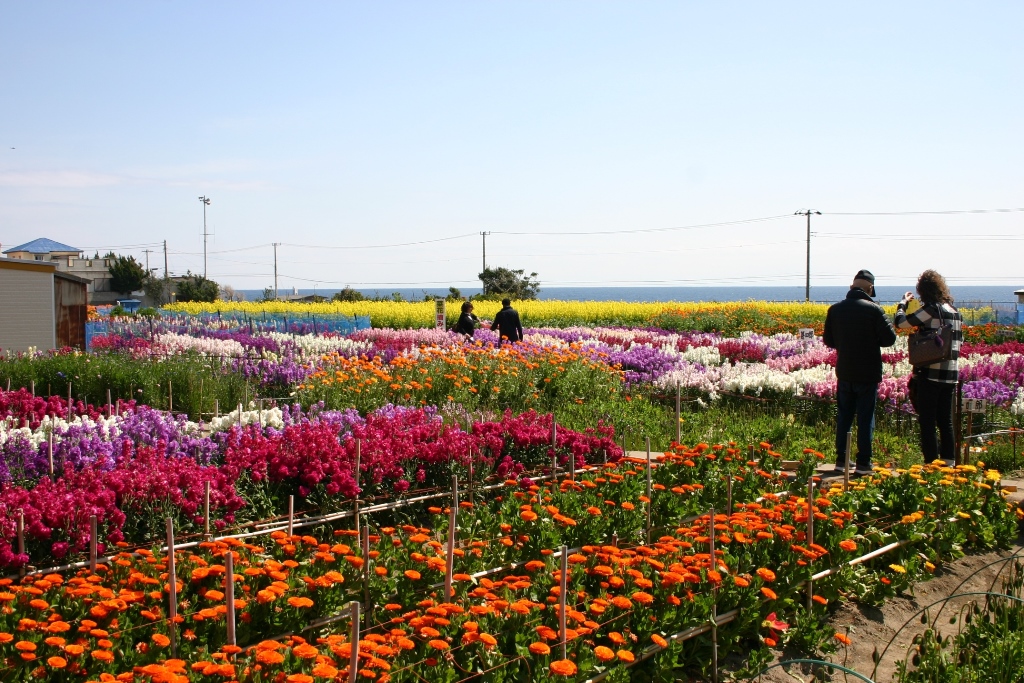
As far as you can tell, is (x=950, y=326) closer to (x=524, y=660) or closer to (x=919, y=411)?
(x=919, y=411)

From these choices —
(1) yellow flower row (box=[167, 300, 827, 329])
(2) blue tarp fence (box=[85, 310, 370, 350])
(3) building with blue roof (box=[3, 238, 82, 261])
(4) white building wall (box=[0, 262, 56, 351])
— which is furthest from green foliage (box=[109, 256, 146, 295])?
(4) white building wall (box=[0, 262, 56, 351])

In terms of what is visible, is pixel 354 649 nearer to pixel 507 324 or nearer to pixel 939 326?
pixel 939 326

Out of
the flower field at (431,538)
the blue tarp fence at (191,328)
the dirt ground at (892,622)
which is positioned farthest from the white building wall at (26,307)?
the dirt ground at (892,622)

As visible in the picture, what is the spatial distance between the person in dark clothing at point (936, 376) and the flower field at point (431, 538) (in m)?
0.81

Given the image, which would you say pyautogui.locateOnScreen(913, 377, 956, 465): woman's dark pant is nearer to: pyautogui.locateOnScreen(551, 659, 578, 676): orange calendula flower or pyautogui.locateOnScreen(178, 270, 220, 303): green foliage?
pyautogui.locateOnScreen(551, 659, 578, 676): orange calendula flower

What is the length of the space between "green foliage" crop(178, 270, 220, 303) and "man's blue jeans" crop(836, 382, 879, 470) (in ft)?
186

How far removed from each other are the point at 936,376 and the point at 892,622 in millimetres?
3511

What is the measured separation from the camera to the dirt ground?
418cm

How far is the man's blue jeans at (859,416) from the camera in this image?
7.83 meters

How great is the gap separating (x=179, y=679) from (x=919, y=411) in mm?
6846

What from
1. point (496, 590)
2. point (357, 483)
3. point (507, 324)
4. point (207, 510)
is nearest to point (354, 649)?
point (496, 590)

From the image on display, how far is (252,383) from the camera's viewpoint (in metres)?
12.1

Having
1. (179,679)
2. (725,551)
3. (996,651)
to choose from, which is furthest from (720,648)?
(179,679)

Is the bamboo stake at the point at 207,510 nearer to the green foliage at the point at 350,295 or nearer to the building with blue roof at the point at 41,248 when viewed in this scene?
the green foliage at the point at 350,295
